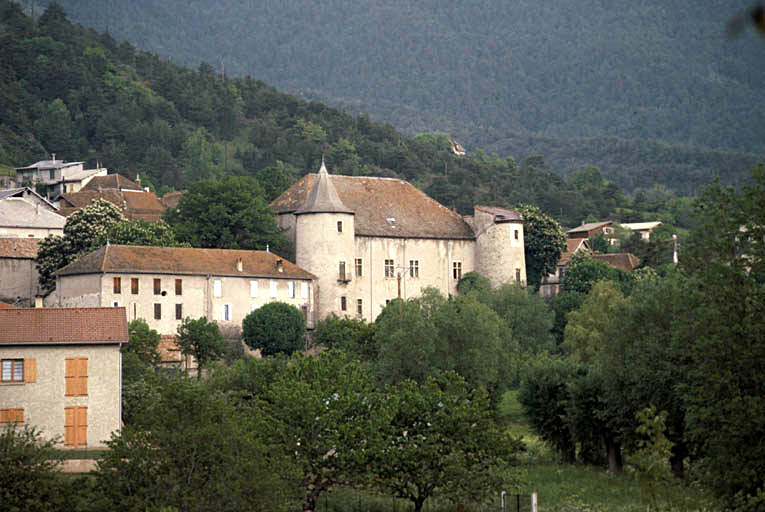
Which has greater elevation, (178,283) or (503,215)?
(503,215)

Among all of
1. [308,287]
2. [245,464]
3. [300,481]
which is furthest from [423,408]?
[308,287]

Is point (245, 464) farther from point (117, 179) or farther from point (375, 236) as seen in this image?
point (117, 179)

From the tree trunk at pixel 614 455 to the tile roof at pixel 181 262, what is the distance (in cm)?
3777

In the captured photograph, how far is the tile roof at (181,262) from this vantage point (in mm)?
77188

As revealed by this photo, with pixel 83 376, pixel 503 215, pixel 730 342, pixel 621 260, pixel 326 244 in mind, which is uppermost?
pixel 503 215

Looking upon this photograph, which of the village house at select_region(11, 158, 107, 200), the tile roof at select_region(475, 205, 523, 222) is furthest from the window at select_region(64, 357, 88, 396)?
the village house at select_region(11, 158, 107, 200)

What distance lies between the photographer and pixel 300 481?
112 feet

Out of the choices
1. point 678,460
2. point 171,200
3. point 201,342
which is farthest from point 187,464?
point 171,200

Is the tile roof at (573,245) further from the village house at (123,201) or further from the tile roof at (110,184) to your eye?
the tile roof at (110,184)

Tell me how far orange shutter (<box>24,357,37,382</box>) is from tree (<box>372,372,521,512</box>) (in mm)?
13966

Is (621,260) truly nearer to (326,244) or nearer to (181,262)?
(326,244)

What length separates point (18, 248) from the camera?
90625 mm

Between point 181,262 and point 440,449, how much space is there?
45123 millimetres

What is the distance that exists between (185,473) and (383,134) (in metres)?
166
